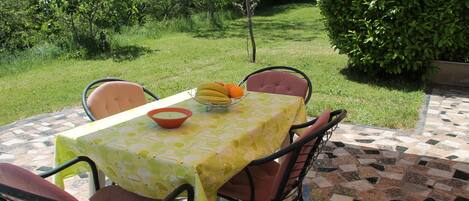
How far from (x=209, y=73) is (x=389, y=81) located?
3046mm

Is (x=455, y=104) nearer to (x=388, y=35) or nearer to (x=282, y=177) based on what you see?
(x=388, y=35)

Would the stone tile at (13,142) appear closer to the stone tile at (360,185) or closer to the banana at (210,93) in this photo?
the banana at (210,93)

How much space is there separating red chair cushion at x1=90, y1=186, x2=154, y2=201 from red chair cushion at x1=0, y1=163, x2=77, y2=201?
0.55 metres

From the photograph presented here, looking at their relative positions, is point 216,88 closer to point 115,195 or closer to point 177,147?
point 177,147

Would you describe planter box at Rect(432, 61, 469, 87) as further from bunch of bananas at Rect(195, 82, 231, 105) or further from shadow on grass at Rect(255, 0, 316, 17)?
shadow on grass at Rect(255, 0, 316, 17)

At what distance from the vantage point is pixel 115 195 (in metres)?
2.19

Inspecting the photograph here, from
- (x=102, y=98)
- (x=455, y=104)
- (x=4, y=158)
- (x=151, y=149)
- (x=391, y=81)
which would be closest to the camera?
(x=151, y=149)

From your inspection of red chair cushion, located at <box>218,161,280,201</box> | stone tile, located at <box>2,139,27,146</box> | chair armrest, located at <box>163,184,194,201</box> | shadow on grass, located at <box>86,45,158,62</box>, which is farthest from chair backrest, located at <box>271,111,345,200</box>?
shadow on grass, located at <box>86,45,158,62</box>

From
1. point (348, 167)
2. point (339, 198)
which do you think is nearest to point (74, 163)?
point (339, 198)

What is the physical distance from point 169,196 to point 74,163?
684 millimetres

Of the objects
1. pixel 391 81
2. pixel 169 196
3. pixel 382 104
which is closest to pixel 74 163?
pixel 169 196

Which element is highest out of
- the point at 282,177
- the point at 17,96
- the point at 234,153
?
the point at 234,153

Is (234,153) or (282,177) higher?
(234,153)

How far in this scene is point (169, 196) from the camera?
1765mm
